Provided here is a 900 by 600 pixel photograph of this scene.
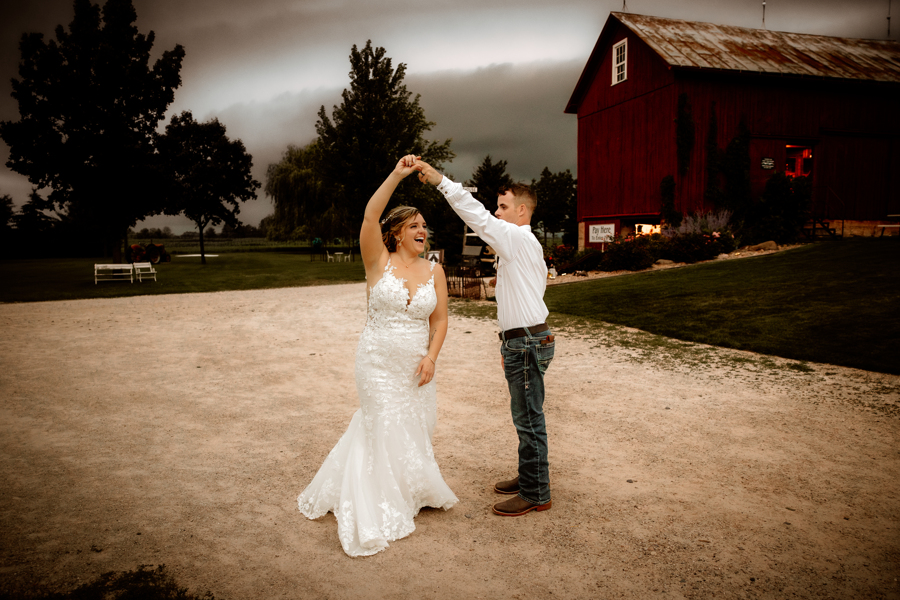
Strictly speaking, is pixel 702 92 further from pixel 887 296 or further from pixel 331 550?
pixel 331 550

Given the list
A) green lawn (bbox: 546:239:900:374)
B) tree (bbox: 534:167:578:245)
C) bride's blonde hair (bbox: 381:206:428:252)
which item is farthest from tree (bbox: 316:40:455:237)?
tree (bbox: 534:167:578:245)

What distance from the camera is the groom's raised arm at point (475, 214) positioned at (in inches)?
132

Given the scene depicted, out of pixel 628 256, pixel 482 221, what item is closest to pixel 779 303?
pixel 628 256

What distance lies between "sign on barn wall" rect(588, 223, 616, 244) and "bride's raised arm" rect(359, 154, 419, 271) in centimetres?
2188

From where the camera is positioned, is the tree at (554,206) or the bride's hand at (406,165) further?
the tree at (554,206)

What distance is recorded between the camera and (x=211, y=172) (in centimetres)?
3591

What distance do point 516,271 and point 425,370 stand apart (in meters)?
0.94

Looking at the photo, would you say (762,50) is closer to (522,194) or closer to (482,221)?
(522,194)

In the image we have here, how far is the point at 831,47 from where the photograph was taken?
24609mm

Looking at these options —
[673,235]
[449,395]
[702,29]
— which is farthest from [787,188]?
[449,395]

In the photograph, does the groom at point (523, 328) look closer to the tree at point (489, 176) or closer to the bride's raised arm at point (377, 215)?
the bride's raised arm at point (377, 215)

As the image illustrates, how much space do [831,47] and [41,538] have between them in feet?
107

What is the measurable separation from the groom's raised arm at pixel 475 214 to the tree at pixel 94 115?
2762 cm

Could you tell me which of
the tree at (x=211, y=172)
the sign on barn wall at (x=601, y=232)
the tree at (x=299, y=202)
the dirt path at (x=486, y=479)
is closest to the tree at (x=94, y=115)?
the tree at (x=211, y=172)
